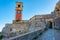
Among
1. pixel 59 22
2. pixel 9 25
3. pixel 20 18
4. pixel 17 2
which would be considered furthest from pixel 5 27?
pixel 59 22

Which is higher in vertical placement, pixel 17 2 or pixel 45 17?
pixel 17 2

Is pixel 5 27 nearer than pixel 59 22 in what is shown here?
No

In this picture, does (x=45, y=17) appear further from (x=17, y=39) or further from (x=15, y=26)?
(x=17, y=39)

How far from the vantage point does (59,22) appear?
2081 cm

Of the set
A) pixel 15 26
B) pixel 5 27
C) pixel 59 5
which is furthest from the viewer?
pixel 5 27

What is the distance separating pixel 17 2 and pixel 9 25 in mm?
8531

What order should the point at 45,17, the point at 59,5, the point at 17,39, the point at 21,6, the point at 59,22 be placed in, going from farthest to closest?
1. the point at 21,6
2. the point at 59,5
3. the point at 45,17
4. the point at 59,22
5. the point at 17,39

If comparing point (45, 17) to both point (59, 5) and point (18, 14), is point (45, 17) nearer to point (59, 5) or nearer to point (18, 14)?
point (59, 5)

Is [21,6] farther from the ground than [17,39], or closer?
farther from the ground

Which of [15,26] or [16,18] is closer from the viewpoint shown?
[15,26]

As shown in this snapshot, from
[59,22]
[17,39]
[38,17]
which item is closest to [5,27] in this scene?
[38,17]

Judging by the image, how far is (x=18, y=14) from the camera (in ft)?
147

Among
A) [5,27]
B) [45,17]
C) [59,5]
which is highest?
[59,5]

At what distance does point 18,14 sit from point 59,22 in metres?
25.1
